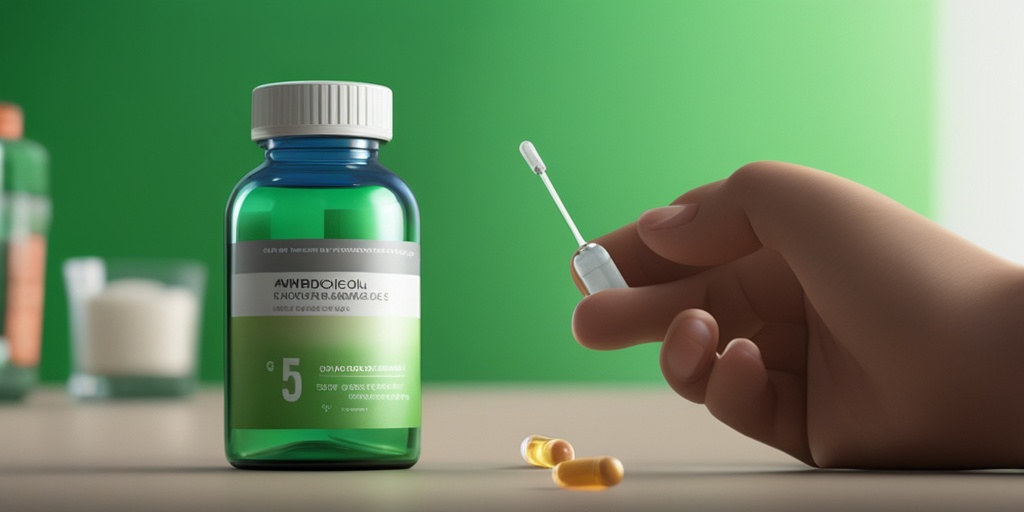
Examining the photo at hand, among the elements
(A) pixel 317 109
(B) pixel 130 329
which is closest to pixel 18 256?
(B) pixel 130 329

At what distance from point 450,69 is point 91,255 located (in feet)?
2.51

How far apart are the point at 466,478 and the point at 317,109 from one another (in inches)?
7.7

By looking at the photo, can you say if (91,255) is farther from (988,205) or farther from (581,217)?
(988,205)

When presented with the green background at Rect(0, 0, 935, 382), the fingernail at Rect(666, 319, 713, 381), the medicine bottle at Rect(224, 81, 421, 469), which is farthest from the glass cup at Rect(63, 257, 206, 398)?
the fingernail at Rect(666, 319, 713, 381)

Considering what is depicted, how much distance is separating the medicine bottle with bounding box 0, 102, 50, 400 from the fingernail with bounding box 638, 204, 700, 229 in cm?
108

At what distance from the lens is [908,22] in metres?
2.46

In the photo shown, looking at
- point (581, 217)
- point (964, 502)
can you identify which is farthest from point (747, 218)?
point (581, 217)

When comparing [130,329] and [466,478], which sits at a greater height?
[130,329]

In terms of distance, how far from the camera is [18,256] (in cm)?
150

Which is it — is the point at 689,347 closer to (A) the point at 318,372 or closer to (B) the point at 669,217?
(B) the point at 669,217

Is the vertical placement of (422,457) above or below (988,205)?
below

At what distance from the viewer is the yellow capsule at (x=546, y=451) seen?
2.13 feet

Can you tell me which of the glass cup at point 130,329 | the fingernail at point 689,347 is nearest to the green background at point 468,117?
the glass cup at point 130,329

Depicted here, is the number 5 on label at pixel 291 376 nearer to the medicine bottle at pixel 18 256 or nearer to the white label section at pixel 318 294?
the white label section at pixel 318 294
